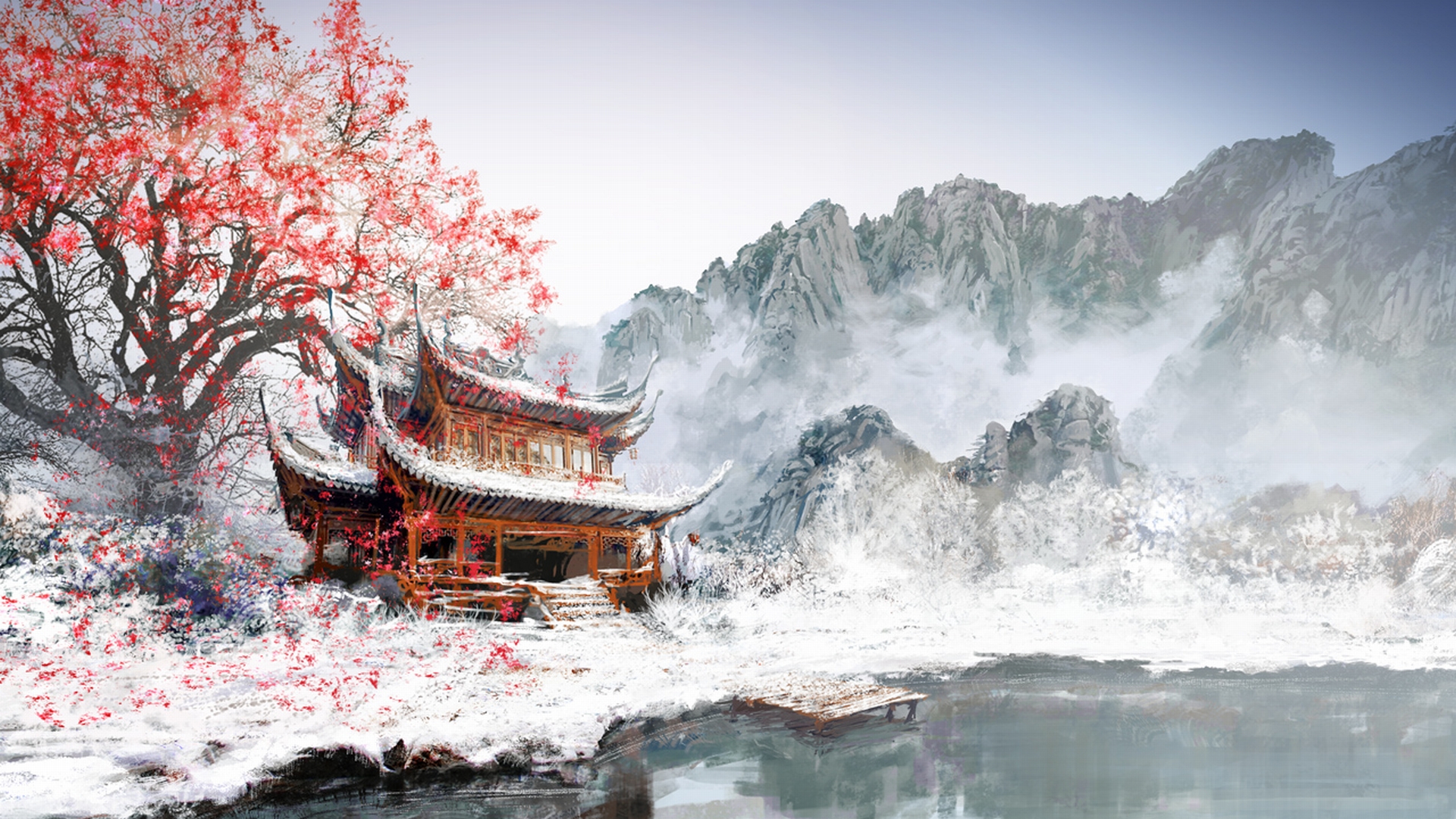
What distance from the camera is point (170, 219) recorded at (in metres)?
7.43

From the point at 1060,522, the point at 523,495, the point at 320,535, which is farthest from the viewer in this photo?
the point at 1060,522

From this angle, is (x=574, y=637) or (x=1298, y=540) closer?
(x=574, y=637)

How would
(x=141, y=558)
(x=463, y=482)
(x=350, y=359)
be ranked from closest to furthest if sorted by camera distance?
(x=141, y=558) < (x=350, y=359) < (x=463, y=482)

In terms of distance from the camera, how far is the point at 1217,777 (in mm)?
5930

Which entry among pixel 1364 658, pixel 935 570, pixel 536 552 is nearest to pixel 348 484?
pixel 536 552

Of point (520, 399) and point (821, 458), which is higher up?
point (821, 458)

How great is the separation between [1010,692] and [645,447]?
54.8ft

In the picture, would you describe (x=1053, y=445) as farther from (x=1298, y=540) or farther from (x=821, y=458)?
(x=821, y=458)

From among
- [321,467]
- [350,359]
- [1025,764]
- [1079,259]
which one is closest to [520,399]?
[350,359]

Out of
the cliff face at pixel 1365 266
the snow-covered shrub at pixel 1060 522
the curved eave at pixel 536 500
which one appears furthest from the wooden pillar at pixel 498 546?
the cliff face at pixel 1365 266

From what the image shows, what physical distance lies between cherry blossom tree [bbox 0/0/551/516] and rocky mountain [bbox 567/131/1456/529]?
37.8ft

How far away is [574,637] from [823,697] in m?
3.16

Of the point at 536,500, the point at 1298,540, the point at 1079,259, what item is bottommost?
the point at 1298,540

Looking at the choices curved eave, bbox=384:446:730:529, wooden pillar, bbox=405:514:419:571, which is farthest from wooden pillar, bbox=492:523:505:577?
wooden pillar, bbox=405:514:419:571
